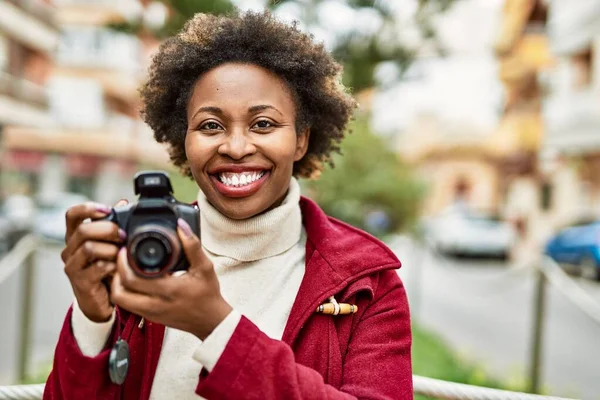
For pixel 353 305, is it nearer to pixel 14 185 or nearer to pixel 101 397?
pixel 101 397

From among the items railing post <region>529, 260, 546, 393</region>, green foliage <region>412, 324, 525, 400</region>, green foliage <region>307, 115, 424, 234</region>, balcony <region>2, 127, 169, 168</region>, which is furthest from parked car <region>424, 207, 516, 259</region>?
balcony <region>2, 127, 169, 168</region>

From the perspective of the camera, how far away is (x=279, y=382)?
1.30 metres

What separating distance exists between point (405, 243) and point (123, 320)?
821cm

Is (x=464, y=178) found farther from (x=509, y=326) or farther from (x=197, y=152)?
(x=197, y=152)

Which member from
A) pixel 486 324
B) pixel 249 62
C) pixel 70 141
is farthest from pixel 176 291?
pixel 70 141

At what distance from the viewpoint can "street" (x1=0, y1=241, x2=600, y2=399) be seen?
583 cm

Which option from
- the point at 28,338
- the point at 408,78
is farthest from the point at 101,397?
the point at 408,78

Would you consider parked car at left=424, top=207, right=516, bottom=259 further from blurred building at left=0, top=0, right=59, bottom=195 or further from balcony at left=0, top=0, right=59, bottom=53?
balcony at left=0, top=0, right=59, bottom=53

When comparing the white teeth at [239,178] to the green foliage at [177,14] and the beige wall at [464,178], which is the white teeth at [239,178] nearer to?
the green foliage at [177,14]

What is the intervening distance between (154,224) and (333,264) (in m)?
0.52

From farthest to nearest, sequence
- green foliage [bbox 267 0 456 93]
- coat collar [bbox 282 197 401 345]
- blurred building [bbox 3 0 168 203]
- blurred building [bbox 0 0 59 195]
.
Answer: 1. blurred building [bbox 3 0 168 203]
2. blurred building [bbox 0 0 59 195]
3. green foliage [bbox 267 0 456 93]
4. coat collar [bbox 282 197 401 345]

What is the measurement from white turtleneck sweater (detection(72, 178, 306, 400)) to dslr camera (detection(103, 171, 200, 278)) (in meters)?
0.35

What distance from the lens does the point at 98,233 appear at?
51.1 inches

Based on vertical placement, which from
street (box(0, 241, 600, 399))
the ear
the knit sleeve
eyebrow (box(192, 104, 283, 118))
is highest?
eyebrow (box(192, 104, 283, 118))
